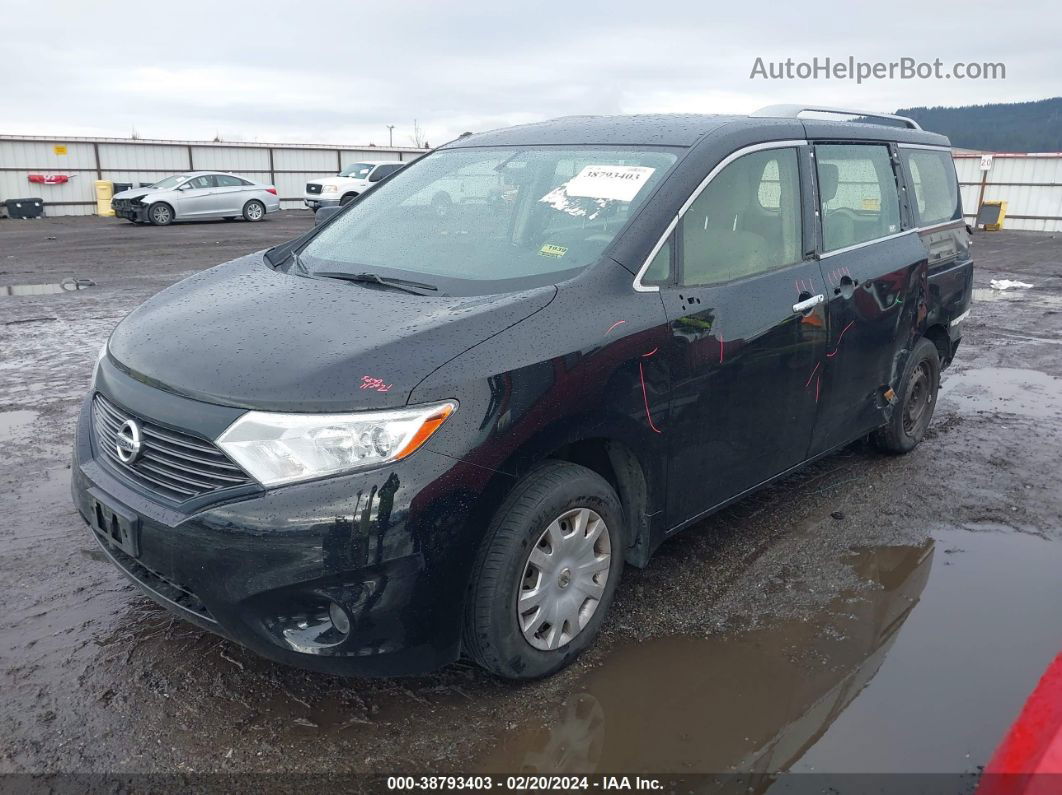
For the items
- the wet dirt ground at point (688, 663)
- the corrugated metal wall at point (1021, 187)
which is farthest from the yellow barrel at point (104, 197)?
the corrugated metal wall at point (1021, 187)

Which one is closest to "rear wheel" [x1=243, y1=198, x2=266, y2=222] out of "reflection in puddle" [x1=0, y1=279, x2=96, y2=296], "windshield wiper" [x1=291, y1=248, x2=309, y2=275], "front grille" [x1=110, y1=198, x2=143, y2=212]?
"front grille" [x1=110, y1=198, x2=143, y2=212]

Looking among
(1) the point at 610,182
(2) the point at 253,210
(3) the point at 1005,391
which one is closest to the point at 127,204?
(2) the point at 253,210

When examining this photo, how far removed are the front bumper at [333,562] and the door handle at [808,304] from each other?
1.90 metres

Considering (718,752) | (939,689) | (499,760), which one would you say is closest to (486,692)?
(499,760)

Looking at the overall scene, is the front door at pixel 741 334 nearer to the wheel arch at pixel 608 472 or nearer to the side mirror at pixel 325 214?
the wheel arch at pixel 608 472

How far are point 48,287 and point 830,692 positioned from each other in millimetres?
11543

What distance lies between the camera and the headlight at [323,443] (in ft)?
7.82

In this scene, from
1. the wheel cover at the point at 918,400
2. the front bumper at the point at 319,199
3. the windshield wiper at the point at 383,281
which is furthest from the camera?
the front bumper at the point at 319,199

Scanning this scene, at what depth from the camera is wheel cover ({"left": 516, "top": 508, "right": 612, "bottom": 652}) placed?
2.75 m

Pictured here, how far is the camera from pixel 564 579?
9.39 ft

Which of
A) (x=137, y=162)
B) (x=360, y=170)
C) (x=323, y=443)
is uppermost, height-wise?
(x=137, y=162)

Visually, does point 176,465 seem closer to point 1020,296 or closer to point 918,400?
point 918,400

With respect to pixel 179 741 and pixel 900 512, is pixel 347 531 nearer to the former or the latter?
pixel 179 741

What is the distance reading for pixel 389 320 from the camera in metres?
2.75
